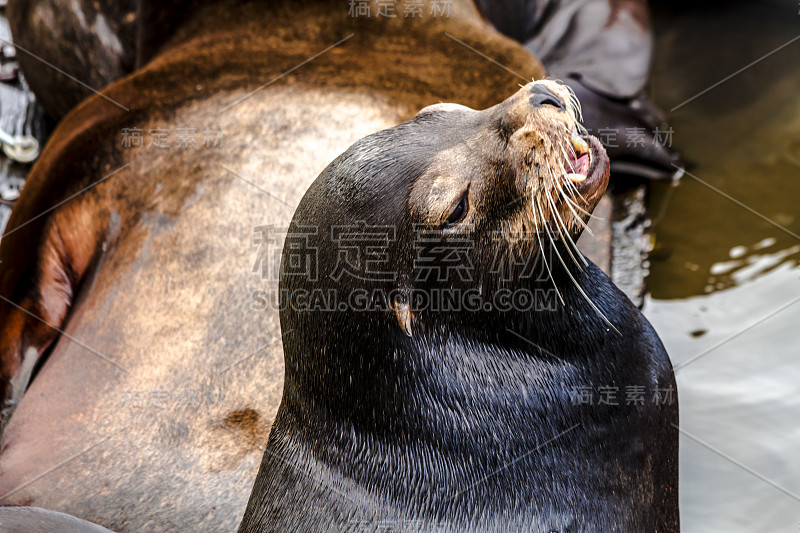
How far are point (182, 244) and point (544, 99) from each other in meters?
1.93

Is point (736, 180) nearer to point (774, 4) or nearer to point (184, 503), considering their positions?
point (774, 4)

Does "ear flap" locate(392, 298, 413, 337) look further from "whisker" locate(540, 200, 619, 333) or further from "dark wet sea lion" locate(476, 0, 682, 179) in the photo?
"dark wet sea lion" locate(476, 0, 682, 179)

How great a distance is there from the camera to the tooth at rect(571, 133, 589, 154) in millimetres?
2529

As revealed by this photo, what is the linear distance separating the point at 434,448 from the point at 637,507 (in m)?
0.64

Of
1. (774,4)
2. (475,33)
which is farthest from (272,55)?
(774,4)

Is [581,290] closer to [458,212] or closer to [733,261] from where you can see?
[458,212]

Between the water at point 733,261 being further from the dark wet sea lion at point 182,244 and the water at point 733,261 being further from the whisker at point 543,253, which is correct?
the whisker at point 543,253

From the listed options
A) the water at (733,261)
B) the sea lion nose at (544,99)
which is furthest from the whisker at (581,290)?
the water at (733,261)

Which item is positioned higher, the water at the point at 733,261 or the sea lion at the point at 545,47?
the sea lion at the point at 545,47

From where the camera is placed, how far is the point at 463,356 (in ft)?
8.44

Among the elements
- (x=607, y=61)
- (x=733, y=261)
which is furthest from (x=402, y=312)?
(x=607, y=61)

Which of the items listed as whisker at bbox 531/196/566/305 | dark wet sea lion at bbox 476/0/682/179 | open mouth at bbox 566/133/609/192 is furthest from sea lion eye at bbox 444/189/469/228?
dark wet sea lion at bbox 476/0/682/179

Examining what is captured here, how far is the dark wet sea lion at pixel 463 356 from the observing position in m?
2.49

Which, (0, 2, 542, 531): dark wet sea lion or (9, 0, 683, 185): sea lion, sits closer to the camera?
(0, 2, 542, 531): dark wet sea lion
